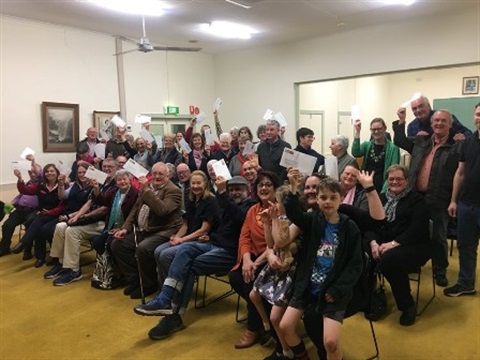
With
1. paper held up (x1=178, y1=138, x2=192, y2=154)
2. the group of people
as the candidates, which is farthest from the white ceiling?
the group of people

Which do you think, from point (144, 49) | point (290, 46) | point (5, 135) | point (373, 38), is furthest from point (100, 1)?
point (373, 38)

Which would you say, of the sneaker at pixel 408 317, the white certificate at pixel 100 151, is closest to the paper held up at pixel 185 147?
the white certificate at pixel 100 151

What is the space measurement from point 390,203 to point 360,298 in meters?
0.92

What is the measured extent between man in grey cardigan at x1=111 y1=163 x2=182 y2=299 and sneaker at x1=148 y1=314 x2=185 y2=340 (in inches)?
26.4

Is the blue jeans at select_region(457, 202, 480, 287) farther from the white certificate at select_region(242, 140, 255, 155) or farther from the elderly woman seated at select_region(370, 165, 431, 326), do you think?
the white certificate at select_region(242, 140, 255, 155)

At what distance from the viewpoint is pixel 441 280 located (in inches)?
134

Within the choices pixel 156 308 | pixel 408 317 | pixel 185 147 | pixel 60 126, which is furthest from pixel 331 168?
pixel 60 126

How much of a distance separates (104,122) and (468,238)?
554 cm

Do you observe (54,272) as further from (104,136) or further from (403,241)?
(403,241)

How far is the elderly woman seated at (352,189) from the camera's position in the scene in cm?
298

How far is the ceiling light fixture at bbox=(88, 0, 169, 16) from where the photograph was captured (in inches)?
190

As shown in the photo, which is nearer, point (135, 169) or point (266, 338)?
point (266, 338)

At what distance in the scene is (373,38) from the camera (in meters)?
6.14

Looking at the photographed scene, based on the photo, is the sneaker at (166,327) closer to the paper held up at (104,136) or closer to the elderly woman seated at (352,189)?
the elderly woman seated at (352,189)
